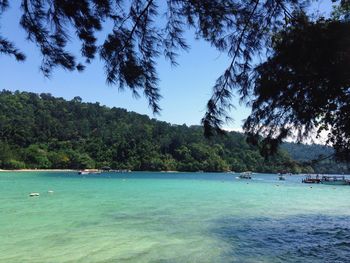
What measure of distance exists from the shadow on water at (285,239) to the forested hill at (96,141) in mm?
101986

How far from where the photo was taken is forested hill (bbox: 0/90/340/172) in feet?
418

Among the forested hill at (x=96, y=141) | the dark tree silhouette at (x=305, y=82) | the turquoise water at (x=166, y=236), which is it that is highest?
the forested hill at (x=96, y=141)

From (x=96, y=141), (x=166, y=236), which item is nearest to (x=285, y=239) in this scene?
(x=166, y=236)

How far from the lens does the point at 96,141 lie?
146 metres

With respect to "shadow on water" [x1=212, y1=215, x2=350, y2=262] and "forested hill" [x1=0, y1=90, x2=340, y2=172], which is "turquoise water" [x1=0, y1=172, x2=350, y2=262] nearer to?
"shadow on water" [x1=212, y1=215, x2=350, y2=262]

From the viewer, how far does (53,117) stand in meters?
156

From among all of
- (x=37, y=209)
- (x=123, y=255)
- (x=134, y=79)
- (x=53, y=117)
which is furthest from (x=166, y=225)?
(x=53, y=117)

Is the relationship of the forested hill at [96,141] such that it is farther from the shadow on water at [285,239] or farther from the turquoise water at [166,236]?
the shadow on water at [285,239]

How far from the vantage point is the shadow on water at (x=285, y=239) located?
12180 mm

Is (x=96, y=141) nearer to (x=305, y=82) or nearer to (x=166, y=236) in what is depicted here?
(x=166, y=236)

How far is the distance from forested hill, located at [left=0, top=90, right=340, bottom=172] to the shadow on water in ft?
335

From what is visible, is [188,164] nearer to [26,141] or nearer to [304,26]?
[26,141]

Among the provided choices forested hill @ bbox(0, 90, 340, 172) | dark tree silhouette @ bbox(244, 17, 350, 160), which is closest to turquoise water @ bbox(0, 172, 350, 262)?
dark tree silhouette @ bbox(244, 17, 350, 160)

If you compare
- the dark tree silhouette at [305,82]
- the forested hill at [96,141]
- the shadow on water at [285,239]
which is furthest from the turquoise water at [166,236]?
the forested hill at [96,141]
